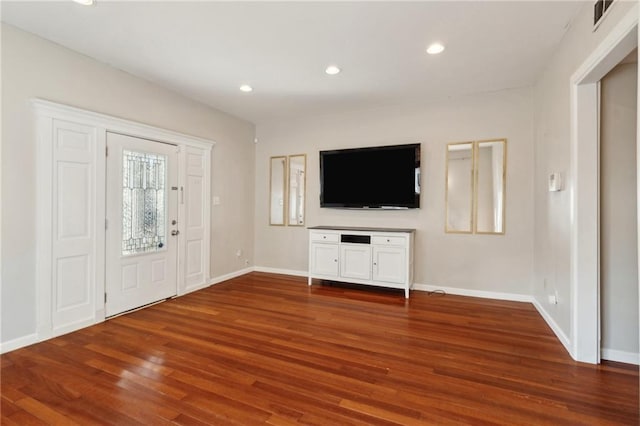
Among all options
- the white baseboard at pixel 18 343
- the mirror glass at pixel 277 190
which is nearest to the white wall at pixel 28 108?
the white baseboard at pixel 18 343

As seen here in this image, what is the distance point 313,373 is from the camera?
7.47ft

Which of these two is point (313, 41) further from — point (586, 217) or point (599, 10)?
point (586, 217)

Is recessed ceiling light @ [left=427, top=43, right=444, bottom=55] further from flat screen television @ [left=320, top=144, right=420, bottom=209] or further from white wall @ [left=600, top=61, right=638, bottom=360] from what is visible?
flat screen television @ [left=320, top=144, right=420, bottom=209]

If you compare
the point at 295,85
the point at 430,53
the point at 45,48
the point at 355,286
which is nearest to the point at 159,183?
the point at 45,48

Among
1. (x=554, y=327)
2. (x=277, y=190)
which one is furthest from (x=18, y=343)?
(x=554, y=327)

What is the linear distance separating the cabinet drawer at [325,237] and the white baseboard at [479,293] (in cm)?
139

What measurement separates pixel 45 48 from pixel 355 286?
458 centimetres

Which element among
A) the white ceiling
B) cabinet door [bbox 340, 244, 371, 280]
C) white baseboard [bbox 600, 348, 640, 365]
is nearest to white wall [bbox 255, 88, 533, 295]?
the white ceiling

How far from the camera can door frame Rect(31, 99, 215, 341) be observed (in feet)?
9.26

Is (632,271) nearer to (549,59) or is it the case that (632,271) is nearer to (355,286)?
(549,59)

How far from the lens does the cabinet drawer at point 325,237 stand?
4613mm

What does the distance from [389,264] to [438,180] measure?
1.44 metres

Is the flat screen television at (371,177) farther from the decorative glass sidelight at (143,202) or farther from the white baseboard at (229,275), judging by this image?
the decorative glass sidelight at (143,202)

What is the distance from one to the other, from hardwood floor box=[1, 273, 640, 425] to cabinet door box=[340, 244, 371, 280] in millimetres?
897
